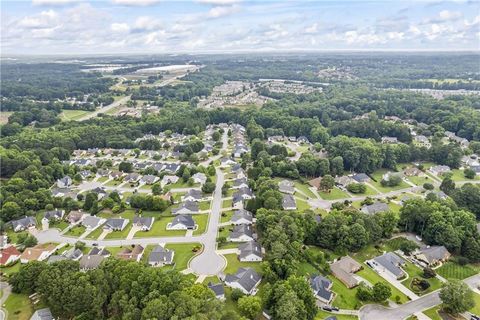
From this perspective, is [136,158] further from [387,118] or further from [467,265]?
[387,118]

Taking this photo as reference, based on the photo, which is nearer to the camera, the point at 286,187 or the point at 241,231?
the point at 241,231

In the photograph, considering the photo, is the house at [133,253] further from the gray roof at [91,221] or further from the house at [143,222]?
the gray roof at [91,221]

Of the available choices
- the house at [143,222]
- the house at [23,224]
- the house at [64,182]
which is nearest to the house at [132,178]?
the house at [64,182]

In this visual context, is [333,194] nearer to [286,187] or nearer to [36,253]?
[286,187]

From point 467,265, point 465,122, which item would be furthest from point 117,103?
point 467,265

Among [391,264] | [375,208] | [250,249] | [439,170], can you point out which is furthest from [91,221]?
[439,170]

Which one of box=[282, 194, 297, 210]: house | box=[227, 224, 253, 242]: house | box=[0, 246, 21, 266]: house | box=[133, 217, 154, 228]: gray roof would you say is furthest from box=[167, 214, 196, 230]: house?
box=[0, 246, 21, 266]: house

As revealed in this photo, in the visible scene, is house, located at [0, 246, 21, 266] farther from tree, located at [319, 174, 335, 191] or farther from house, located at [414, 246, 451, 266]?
house, located at [414, 246, 451, 266]
